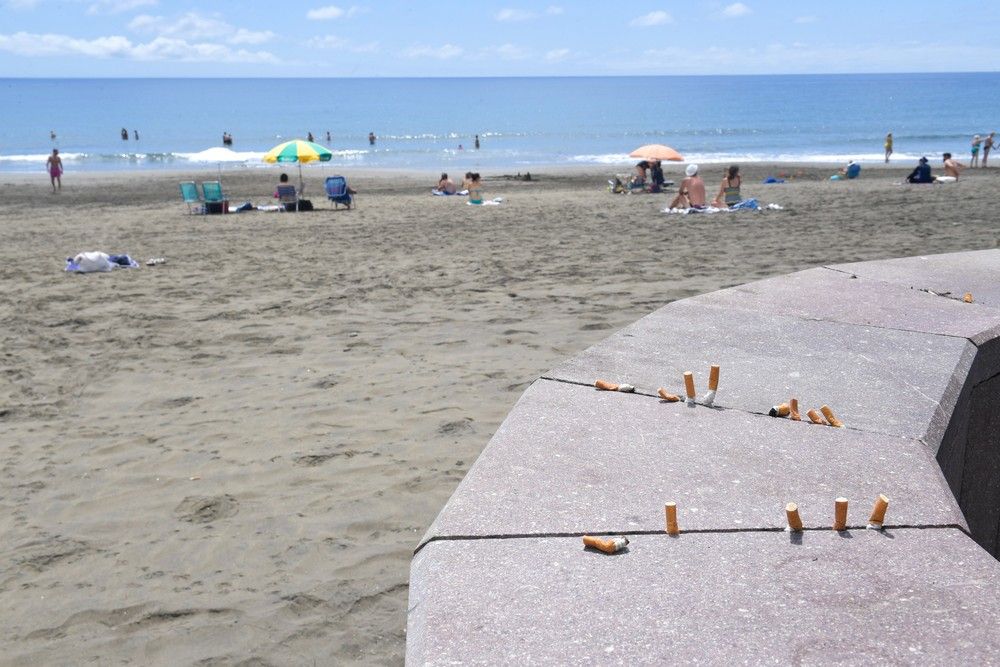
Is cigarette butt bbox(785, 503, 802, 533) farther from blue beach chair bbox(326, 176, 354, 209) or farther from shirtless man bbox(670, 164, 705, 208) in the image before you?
blue beach chair bbox(326, 176, 354, 209)

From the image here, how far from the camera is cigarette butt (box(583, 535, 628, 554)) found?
8.06 ft

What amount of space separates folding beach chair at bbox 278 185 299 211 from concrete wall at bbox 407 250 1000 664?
16.5m

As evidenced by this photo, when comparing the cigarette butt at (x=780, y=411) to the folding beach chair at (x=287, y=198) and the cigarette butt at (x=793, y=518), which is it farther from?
the folding beach chair at (x=287, y=198)

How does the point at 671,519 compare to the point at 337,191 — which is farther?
→ the point at 337,191

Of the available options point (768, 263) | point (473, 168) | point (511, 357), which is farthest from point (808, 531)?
point (473, 168)

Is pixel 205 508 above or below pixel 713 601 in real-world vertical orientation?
below

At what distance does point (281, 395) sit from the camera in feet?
20.1

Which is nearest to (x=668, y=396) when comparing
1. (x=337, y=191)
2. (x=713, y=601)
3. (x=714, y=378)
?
(x=714, y=378)

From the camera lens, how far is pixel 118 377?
6.77 meters

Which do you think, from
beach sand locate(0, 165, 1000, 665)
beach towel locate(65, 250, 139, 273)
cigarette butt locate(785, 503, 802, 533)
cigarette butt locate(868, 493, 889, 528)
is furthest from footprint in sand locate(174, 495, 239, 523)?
beach towel locate(65, 250, 139, 273)

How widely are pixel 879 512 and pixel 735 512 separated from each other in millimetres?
390

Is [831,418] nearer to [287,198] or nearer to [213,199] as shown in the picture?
[287,198]

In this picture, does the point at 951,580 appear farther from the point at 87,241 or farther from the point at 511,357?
the point at 87,241

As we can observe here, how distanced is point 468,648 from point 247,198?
25319 millimetres
